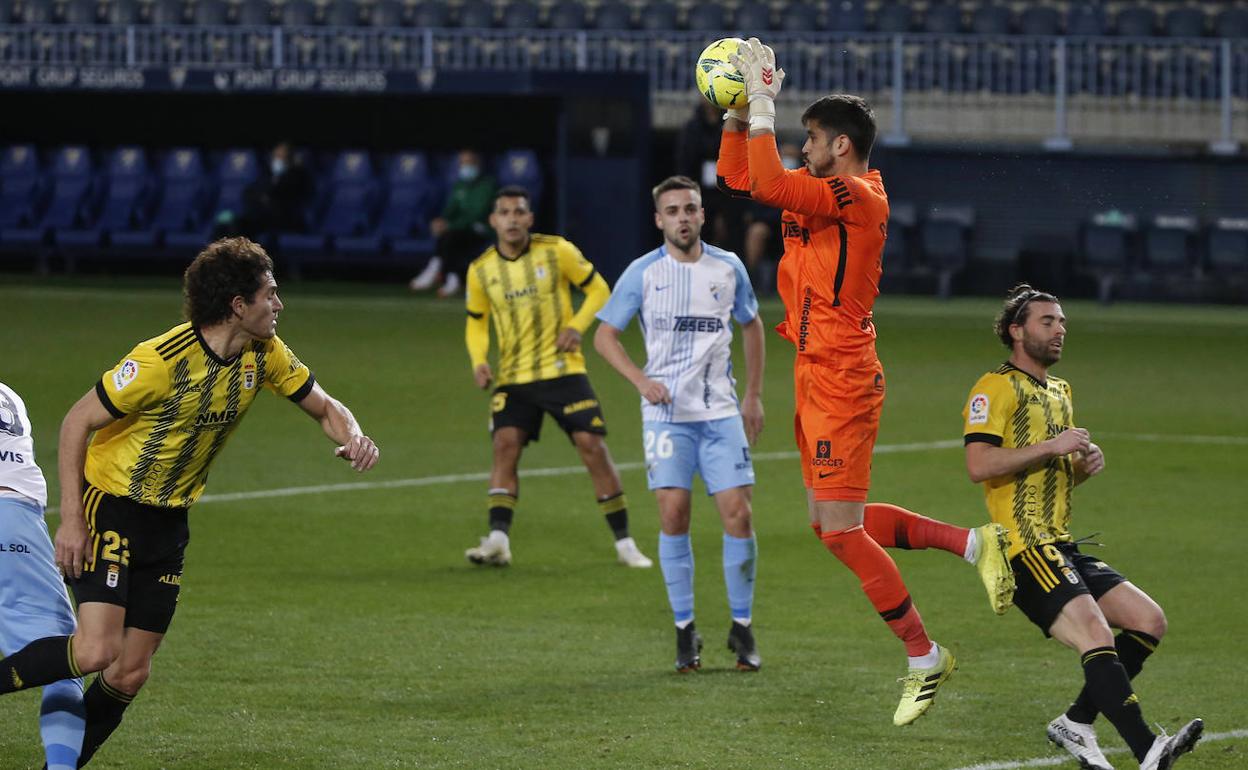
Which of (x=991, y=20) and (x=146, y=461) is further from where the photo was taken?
(x=991, y=20)

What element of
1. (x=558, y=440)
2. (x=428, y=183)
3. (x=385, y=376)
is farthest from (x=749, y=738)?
(x=428, y=183)

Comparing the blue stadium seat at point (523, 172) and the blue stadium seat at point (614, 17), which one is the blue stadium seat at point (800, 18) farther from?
the blue stadium seat at point (523, 172)

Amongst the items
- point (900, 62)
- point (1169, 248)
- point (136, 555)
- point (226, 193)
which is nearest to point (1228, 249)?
point (1169, 248)

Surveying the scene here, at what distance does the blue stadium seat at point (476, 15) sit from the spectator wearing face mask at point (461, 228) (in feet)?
13.6

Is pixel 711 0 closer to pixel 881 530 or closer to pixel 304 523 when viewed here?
pixel 304 523

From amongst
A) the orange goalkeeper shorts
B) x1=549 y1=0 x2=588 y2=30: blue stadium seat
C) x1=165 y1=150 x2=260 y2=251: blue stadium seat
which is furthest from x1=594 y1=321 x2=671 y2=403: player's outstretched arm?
x1=549 y1=0 x2=588 y2=30: blue stadium seat

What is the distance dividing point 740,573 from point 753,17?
849 inches

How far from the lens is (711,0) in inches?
1168

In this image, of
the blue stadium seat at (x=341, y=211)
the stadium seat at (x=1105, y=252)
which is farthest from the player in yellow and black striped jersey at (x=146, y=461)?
the stadium seat at (x=1105, y=252)

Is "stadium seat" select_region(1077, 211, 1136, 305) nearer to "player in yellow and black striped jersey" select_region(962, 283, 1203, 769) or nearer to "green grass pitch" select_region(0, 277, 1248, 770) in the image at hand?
"green grass pitch" select_region(0, 277, 1248, 770)

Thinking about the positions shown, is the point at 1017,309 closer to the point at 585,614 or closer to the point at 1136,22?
the point at 585,614

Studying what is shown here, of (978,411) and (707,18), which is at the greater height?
(707,18)

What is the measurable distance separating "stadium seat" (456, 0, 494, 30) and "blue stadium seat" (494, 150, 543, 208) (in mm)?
3715

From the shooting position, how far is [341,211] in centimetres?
2622
